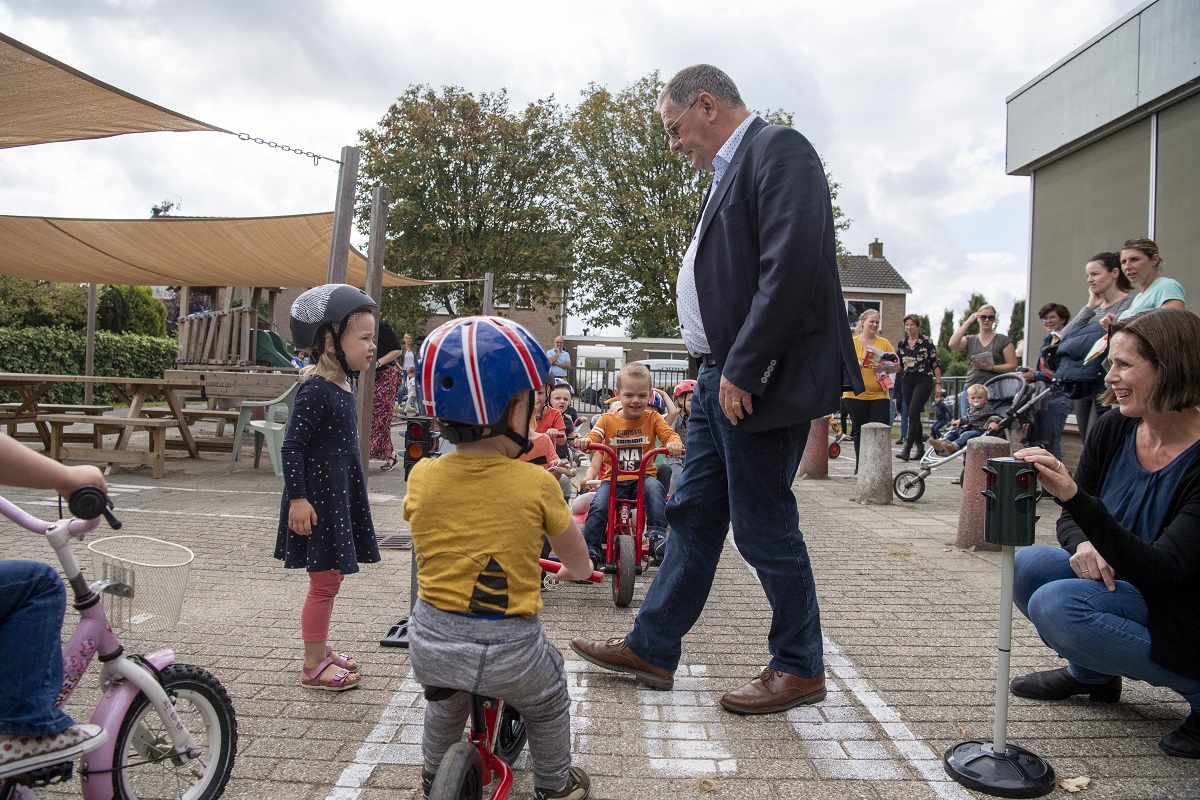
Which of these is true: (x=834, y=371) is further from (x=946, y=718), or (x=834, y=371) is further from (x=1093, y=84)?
(x=1093, y=84)

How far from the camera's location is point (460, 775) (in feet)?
7.00

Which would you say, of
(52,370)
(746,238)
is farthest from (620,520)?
(52,370)

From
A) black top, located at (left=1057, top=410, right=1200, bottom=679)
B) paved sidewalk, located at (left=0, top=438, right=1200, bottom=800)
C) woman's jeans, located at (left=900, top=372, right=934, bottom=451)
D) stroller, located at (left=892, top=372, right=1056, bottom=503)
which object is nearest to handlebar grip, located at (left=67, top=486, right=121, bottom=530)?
paved sidewalk, located at (left=0, top=438, right=1200, bottom=800)

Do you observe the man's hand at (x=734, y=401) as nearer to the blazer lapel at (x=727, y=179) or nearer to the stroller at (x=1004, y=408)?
the blazer lapel at (x=727, y=179)

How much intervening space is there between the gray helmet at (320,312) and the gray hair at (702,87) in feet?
5.00

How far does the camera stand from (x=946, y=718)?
136 inches

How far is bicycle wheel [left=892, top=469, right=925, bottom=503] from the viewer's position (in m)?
9.59

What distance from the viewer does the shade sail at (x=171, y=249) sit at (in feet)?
35.9

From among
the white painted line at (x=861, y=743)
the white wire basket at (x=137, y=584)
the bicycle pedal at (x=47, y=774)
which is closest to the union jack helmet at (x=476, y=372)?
the white wire basket at (x=137, y=584)

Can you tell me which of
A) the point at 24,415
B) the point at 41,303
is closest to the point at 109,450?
the point at 24,415

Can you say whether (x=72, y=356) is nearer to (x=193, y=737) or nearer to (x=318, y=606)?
(x=318, y=606)

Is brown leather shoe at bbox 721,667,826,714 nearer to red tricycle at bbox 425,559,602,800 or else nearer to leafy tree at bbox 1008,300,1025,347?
red tricycle at bbox 425,559,602,800

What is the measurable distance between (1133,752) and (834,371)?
1.69 metres

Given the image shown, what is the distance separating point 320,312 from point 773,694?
2386 mm
